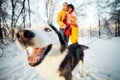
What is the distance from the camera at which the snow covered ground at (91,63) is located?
162cm

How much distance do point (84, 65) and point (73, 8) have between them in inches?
17.6

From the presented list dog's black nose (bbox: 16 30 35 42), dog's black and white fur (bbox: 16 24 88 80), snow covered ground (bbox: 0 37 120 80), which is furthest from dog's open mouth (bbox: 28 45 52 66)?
snow covered ground (bbox: 0 37 120 80)

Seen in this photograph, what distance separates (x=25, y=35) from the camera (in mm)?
1207

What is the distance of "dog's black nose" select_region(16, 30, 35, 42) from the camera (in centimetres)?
121

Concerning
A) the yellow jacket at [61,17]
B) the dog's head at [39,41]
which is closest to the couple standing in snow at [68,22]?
the yellow jacket at [61,17]

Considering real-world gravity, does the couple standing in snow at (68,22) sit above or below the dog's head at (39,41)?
above

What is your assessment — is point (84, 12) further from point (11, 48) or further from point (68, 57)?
point (11, 48)

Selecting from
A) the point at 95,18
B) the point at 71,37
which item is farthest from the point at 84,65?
the point at 95,18

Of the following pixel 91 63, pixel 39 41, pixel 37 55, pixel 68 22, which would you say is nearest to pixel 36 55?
pixel 37 55

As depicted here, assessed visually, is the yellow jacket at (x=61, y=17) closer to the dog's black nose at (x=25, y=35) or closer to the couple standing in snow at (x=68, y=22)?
the couple standing in snow at (x=68, y=22)

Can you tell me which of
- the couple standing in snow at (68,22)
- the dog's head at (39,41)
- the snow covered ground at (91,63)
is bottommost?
the snow covered ground at (91,63)

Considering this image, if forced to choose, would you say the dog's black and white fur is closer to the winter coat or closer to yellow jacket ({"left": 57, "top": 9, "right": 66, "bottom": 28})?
the winter coat

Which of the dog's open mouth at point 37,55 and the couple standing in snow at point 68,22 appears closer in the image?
the dog's open mouth at point 37,55

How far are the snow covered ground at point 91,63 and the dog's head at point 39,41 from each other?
25 cm
